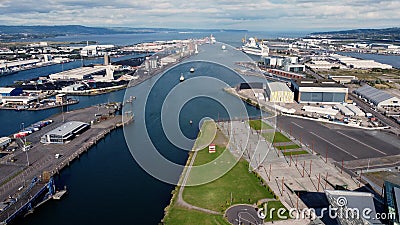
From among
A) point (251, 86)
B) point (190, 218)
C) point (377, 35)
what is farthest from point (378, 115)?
point (377, 35)

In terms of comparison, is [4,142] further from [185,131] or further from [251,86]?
[251,86]

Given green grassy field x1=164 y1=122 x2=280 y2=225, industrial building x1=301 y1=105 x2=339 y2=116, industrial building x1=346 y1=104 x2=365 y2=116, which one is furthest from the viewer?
industrial building x1=301 y1=105 x2=339 y2=116

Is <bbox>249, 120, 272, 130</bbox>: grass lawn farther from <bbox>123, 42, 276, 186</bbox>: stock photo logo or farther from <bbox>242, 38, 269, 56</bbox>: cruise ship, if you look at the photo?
<bbox>242, 38, 269, 56</bbox>: cruise ship

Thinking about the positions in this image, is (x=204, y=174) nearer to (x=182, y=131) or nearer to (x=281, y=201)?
(x=281, y=201)

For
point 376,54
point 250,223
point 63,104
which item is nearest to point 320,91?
point 250,223

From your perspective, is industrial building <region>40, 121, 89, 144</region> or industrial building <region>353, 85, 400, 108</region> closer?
industrial building <region>40, 121, 89, 144</region>

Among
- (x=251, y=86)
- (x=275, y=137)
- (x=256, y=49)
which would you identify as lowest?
(x=275, y=137)
